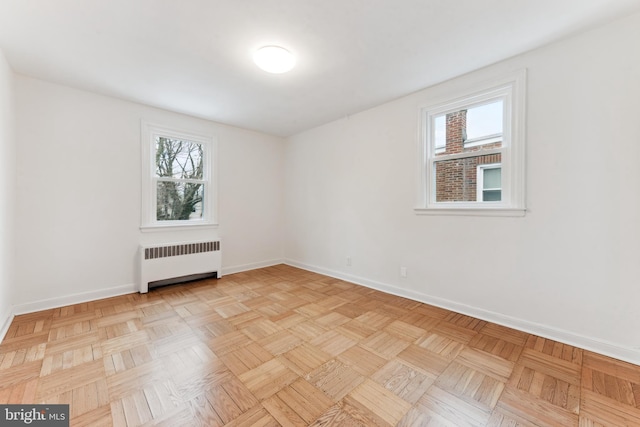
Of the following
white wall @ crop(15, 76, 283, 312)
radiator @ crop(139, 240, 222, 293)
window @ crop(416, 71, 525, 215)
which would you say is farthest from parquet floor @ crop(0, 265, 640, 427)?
window @ crop(416, 71, 525, 215)

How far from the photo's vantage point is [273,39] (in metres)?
2.12

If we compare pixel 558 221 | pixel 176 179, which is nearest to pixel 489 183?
pixel 558 221

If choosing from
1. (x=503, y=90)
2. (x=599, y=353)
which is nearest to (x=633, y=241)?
(x=599, y=353)

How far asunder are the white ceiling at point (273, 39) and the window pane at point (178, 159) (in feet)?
2.63

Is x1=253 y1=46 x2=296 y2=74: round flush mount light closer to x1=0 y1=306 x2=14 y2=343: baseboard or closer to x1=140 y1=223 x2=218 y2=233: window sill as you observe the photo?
x1=140 y1=223 x2=218 y2=233: window sill

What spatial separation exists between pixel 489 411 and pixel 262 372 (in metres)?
1.38

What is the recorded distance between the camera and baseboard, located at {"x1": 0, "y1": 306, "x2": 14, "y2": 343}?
7.32ft

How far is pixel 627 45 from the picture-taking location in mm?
1910

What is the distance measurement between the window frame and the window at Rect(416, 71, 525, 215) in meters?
3.09

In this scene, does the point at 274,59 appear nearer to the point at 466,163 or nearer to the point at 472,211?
the point at 466,163

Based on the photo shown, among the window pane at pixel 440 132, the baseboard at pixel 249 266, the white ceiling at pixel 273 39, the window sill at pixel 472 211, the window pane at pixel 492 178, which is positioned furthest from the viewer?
the baseboard at pixel 249 266

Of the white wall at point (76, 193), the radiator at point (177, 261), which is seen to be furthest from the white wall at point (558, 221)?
the white wall at point (76, 193)

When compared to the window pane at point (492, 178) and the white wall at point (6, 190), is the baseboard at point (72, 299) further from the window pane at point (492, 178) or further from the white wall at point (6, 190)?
the window pane at point (492, 178)

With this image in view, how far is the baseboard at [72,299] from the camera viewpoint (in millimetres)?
2719
